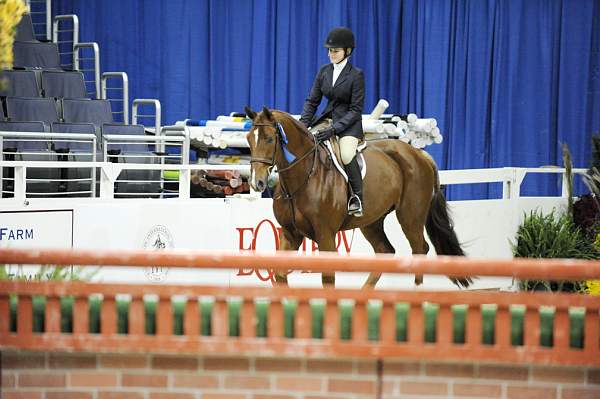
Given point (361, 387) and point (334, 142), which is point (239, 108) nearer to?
point (334, 142)

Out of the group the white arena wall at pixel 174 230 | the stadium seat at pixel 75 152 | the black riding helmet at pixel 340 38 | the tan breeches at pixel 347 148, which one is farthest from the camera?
the stadium seat at pixel 75 152

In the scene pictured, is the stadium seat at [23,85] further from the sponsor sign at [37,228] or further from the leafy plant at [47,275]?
the leafy plant at [47,275]

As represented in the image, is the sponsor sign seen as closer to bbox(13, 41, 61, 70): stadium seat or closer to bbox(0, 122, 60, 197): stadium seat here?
bbox(0, 122, 60, 197): stadium seat

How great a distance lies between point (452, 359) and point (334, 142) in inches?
141

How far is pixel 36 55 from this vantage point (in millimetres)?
9273

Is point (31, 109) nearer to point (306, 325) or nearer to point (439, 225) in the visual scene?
point (439, 225)

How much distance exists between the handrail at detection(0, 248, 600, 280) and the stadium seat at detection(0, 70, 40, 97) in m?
6.78

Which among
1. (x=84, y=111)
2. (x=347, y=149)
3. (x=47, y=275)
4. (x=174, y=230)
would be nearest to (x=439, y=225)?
(x=347, y=149)

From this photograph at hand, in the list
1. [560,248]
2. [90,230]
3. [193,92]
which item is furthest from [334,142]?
[193,92]

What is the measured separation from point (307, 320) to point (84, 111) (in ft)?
22.9

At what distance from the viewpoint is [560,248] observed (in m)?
8.47

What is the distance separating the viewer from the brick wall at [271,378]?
2.32m

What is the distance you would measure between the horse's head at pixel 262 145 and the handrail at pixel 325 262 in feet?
9.81

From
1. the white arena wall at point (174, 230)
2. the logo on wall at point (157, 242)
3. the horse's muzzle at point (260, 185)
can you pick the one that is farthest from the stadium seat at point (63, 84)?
the horse's muzzle at point (260, 185)
